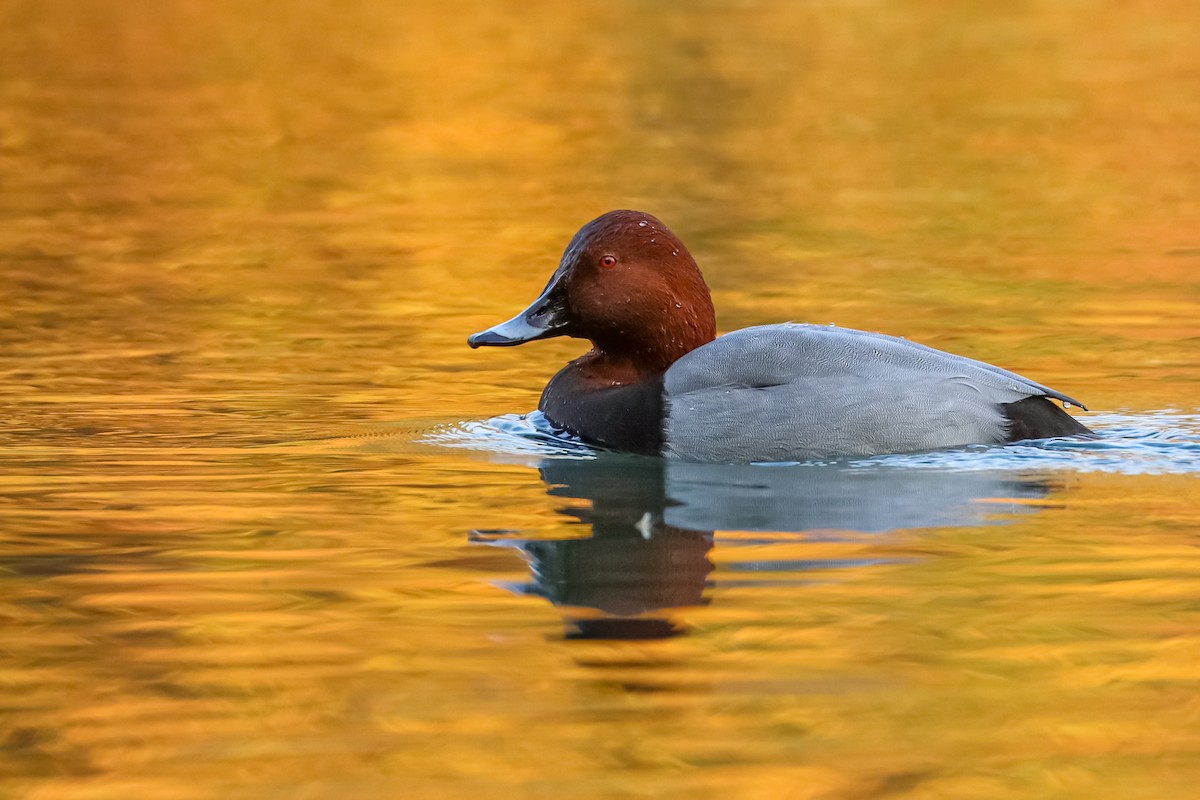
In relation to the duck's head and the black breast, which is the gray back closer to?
the black breast

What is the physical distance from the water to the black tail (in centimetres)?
12

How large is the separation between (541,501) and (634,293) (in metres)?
1.40

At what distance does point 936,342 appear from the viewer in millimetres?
9875

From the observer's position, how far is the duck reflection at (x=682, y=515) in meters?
5.35

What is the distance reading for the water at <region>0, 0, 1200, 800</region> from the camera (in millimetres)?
4277

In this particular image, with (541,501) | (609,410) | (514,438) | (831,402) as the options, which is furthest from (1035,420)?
(514,438)

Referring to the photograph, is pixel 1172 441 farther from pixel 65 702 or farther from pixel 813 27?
pixel 813 27

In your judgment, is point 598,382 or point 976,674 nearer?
point 976,674

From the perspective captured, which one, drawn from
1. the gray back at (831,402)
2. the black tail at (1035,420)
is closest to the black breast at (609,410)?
the gray back at (831,402)

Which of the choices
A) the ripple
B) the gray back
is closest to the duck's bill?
the ripple

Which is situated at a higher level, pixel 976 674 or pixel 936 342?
pixel 936 342

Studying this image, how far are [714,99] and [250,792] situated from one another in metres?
18.3

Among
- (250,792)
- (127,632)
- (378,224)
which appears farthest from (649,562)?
(378,224)

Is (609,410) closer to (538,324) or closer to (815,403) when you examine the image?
(538,324)
